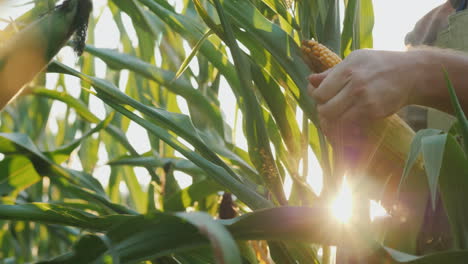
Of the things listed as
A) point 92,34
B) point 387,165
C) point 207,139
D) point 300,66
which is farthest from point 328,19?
point 92,34

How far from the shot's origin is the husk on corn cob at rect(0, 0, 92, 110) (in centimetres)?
32

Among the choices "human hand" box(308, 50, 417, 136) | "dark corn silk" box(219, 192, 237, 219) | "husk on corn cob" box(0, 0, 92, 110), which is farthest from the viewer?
"dark corn silk" box(219, 192, 237, 219)

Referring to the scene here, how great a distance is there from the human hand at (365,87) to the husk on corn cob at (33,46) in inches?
10.2

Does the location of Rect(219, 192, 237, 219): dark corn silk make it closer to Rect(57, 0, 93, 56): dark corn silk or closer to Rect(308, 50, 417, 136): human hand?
Rect(308, 50, 417, 136): human hand

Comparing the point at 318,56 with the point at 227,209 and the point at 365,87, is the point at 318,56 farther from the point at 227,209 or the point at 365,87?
the point at 227,209

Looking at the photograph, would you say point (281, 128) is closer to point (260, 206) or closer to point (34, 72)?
point (260, 206)

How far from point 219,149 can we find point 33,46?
0.55 m

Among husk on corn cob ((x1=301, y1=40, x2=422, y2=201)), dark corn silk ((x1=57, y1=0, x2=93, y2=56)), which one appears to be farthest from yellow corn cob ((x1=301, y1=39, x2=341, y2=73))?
dark corn silk ((x1=57, y1=0, x2=93, y2=56))

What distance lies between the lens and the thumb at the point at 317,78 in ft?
1.78

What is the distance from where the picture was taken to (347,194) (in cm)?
57

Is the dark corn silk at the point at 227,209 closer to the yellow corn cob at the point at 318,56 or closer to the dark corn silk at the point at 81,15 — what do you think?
the yellow corn cob at the point at 318,56

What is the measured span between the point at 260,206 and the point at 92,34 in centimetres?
103

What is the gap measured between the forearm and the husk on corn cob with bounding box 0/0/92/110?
33 centimetres

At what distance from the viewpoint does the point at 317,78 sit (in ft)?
1.81
